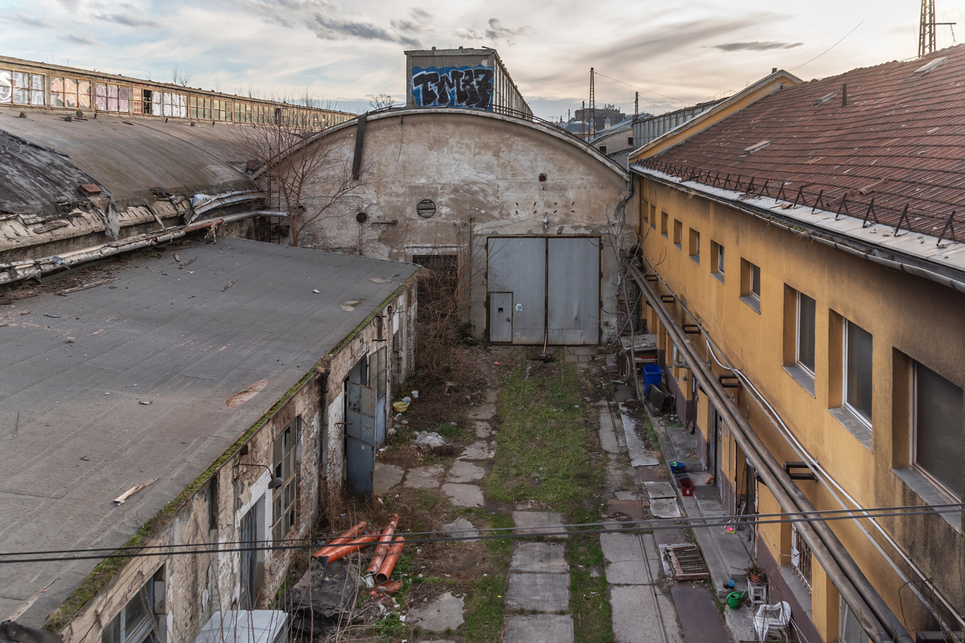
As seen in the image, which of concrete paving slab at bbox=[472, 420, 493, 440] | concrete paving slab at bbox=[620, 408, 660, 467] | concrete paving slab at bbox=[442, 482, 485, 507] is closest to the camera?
concrete paving slab at bbox=[442, 482, 485, 507]

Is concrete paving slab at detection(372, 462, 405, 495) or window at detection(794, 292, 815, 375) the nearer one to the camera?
window at detection(794, 292, 815, 375)

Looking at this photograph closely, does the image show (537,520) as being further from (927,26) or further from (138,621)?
(927,26)

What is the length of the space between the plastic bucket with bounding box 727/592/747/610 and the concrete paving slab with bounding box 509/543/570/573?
6.87 ft

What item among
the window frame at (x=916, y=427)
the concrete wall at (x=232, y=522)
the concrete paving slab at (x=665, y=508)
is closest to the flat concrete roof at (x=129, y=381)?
the concrete wall at (x=232, y=522)

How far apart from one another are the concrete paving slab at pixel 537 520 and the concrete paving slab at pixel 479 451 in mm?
2240

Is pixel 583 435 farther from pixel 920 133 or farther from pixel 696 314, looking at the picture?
pixel 920 133

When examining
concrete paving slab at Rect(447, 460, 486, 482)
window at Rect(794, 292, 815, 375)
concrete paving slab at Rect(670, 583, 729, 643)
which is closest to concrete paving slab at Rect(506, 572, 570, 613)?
concrete paving slab at Rect(670, 583, 729, 643)

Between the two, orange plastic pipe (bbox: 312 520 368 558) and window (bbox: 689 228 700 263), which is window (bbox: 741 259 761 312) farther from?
orange plastic pipe (bbox: 312 520 368 558)

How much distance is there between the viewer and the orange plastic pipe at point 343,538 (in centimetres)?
882

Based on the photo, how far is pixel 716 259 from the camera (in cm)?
1285

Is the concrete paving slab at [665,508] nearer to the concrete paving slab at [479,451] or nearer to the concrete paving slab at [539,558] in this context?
the concrete paving slab at [539,558]

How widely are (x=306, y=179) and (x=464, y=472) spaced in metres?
10.6

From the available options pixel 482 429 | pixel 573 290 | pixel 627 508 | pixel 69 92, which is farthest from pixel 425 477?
pixel 69 92

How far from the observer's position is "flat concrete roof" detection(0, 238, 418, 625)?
539 cm
